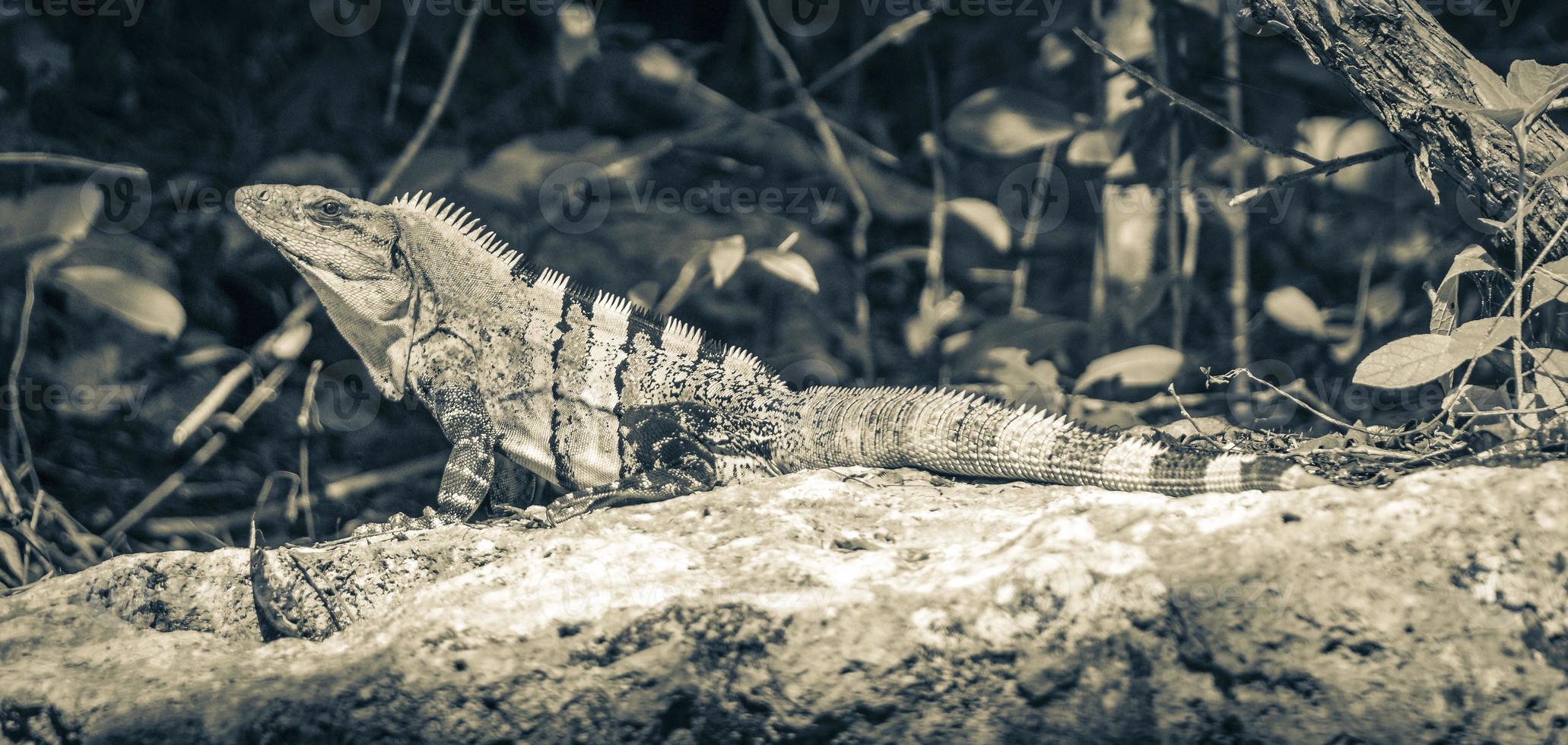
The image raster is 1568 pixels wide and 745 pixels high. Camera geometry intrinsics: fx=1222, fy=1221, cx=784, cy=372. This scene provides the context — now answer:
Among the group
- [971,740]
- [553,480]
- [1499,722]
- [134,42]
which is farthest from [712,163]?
[1499,722]

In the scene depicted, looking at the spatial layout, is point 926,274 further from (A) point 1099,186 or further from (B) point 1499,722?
(B) point 1499,722

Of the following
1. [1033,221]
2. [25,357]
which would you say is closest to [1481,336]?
[1033,221]

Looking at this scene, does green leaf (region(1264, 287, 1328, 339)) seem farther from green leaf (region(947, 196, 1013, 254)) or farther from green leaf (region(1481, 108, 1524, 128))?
green leaf (region(1481, 108, 1524, 128))

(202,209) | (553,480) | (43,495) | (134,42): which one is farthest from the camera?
(134,42)

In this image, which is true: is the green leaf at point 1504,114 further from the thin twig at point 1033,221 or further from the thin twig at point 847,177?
the thin twig at point 847,177

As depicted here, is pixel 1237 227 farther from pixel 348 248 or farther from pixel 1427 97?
pixel 348 248

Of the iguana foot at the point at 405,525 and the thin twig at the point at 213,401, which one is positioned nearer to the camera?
the iguana foot at the point at 405,525

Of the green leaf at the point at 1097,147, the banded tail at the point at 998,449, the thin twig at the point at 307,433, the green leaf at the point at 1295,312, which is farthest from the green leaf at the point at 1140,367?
the thin twig at the point at 307,433
